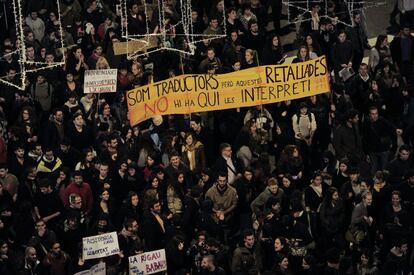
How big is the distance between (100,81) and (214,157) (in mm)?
2611

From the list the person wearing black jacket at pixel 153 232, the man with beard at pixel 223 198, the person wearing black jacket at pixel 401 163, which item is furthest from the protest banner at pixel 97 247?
the person wearing black jacket at pixel 401 163

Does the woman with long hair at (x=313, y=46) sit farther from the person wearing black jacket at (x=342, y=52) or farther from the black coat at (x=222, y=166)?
the black coat at (x=222, y=166)

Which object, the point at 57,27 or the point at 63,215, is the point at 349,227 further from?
the point at 57,27

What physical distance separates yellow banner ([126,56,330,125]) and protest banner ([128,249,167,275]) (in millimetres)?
3569

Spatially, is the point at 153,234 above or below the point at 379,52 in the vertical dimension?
below

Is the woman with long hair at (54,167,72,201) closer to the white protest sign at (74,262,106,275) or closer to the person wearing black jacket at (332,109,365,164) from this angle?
the white protest sign at (74,262,106,275)

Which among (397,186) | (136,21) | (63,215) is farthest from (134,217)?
(136,21)

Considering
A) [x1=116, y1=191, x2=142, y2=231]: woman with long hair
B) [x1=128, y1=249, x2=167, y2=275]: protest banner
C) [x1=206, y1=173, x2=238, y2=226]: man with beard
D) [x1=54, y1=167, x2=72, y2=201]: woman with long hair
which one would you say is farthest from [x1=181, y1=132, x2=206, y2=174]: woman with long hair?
[x1=128, y1=249, x2=167, y2=275]: protest banner

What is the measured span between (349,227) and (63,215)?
4.10 metres

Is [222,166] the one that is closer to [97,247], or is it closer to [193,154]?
[193,154]

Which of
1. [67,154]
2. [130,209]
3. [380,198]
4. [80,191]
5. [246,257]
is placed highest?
[67,154]

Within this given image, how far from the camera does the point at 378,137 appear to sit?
36.5 m

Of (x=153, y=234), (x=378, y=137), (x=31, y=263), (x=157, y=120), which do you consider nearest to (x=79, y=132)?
(x=157, y=120)

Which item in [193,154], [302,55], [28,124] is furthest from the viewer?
[302,55]
